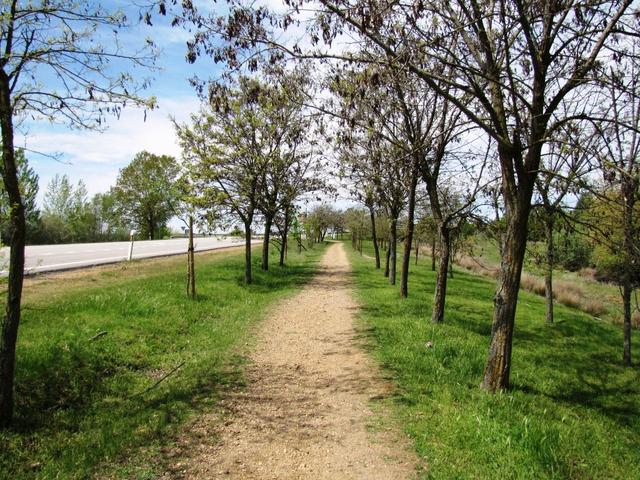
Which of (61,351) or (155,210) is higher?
(155,210)

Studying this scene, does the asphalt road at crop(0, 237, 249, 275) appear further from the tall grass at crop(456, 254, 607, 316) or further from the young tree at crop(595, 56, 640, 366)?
the tall grass at crop(456, 254, 607, 316)

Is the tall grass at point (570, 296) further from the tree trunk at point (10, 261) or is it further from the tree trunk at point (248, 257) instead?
the tree trunk at point (10, 261)

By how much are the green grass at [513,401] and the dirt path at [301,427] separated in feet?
Answer: 1.58

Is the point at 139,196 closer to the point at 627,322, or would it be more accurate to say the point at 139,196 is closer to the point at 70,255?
the point at 70,255

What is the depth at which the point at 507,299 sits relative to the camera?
21.0 ft

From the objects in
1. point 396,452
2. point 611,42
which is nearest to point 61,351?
point 396,452

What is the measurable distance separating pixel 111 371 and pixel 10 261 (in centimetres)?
281

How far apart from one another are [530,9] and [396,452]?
6.05 m

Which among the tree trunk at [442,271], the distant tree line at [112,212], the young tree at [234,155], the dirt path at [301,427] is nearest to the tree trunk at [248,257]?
the young tree at [234,155]

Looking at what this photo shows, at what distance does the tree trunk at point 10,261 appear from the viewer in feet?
15.0

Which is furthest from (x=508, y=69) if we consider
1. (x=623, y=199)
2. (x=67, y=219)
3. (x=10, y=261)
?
(x=67, y=219)

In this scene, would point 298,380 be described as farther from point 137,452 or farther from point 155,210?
point 155,210

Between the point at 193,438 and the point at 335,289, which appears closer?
the point at 193,438

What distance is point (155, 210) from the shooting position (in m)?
57.9
